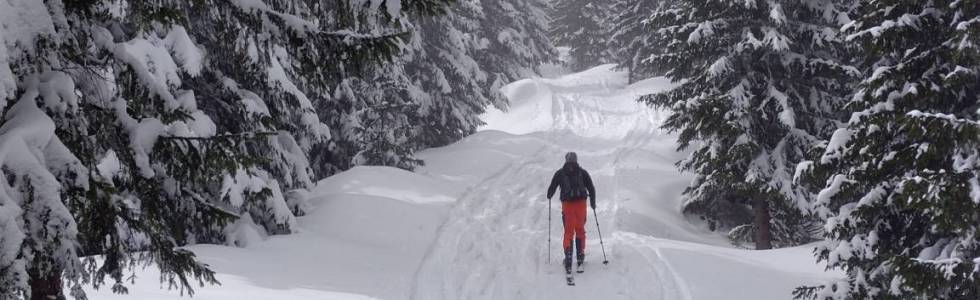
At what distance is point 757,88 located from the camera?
1453 cm

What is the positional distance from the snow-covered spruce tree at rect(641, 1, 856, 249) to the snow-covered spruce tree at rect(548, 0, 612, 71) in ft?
111

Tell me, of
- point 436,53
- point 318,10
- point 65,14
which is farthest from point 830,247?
point 436,53

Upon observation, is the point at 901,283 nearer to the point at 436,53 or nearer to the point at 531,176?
the point at 531,176

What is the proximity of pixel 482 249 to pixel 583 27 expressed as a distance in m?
39.5

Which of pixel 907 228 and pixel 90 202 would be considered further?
pixel 907 228

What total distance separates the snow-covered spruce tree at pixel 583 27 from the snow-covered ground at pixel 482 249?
29.2 metres

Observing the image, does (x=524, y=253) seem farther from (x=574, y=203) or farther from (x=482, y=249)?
(x=574, y=203)

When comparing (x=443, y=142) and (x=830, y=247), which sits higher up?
(x=443, y=142)

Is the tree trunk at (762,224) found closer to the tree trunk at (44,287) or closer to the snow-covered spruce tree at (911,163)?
the snow-covered spruce tree at (911,163)

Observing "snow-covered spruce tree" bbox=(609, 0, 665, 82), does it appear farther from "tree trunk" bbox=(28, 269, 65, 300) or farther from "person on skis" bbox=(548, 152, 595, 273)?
"tree trunk" bbox=(28, 269, 65, 300)

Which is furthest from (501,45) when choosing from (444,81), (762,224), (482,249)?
(482,249)

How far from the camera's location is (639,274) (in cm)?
1051

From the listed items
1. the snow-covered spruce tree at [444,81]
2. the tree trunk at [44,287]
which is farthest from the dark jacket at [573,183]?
the snow-covered spruce tree at [444,81]

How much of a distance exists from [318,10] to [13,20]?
201cm
